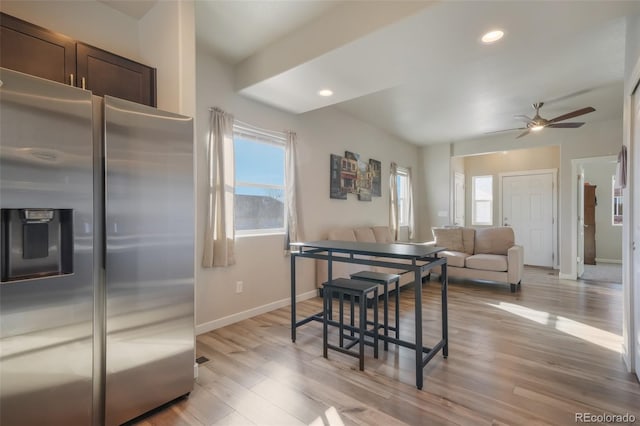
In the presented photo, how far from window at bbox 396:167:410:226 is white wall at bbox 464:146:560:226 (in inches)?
80.2

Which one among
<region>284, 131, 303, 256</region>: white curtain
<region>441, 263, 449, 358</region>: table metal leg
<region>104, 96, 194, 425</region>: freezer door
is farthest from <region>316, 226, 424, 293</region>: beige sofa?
<region>104, 96, 194, 425</region>: freezer door

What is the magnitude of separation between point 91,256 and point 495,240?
5.64 m

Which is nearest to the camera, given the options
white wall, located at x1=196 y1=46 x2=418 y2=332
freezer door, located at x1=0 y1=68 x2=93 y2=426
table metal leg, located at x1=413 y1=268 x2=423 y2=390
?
freezer door, located at x1=0 y1=68 x2=93 y2=426

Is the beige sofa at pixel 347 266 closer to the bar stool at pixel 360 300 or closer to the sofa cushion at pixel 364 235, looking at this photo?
the sofa cushion at pixel 364 235

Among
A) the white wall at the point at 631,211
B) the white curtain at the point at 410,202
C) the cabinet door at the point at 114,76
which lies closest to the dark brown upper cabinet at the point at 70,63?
the cabinet door at the point at 114,76

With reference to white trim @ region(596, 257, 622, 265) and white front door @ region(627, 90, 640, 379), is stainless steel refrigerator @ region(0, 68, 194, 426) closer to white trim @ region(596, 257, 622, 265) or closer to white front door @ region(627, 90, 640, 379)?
white front door @ region(627, 90, 640, 379)

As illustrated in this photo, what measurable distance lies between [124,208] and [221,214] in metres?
1.43

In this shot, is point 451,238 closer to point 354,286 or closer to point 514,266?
point 514,266

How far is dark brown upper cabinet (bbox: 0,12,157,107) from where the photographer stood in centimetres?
165

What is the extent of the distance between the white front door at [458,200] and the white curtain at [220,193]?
5511 mm

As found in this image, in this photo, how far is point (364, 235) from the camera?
475cm

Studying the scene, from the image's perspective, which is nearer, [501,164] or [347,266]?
[347,266]

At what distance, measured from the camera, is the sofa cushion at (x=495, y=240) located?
5.08 metres

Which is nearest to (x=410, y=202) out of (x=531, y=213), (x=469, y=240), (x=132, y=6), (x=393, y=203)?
(x=393, y=203)
